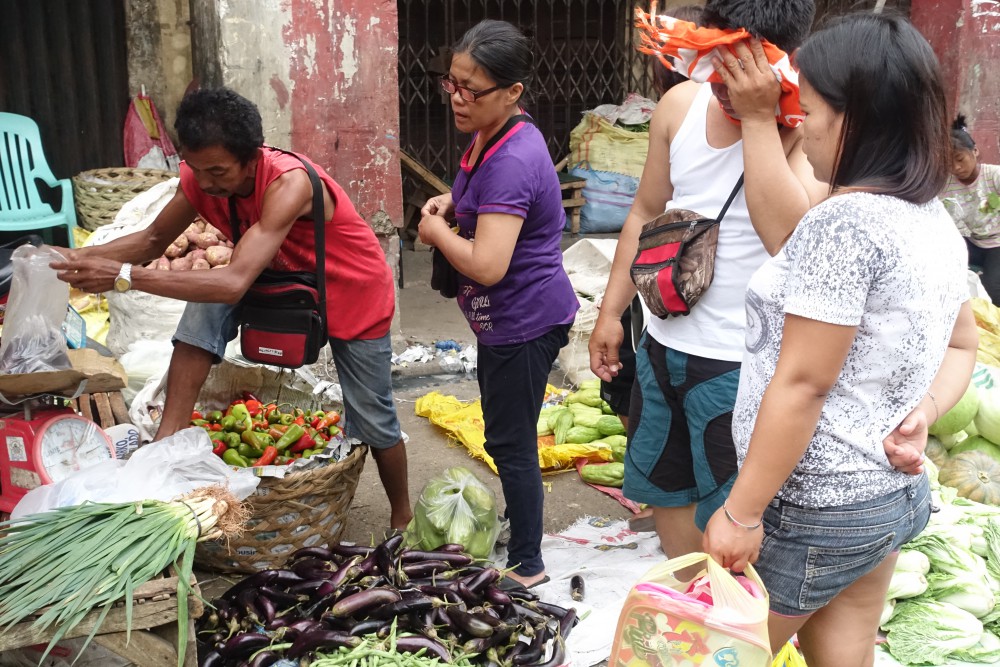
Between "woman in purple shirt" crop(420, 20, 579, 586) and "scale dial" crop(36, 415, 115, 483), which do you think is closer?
"scale dial" crop(36, 415, 115, 483)

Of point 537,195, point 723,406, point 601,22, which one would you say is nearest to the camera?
point 723,406

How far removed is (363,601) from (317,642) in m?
0.21

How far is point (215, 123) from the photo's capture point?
3148mm

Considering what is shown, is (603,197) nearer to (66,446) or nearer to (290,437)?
(290,437)

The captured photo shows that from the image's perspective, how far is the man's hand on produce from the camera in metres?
3.04

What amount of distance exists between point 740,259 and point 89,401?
295cm

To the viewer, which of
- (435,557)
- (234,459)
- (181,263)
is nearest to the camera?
(435,557)

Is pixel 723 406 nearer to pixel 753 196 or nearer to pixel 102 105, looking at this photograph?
pixel 753 196

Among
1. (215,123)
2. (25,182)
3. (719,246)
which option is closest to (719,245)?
(719,246)

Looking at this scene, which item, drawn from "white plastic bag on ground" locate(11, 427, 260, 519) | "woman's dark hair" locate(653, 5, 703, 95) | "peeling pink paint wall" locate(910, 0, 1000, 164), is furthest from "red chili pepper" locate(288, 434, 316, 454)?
"peeling pink paint wall" locate(910, 0, 1000, 164)

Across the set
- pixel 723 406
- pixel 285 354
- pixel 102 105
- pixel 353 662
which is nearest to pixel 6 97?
pixel 102 105

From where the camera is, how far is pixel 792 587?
6.55ft

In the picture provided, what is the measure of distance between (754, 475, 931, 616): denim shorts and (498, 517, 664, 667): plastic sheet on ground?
4.16 ft

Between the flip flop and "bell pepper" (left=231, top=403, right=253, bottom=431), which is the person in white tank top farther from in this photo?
"bell pepper" (left=231, top=403, right=253, bottom=431)
